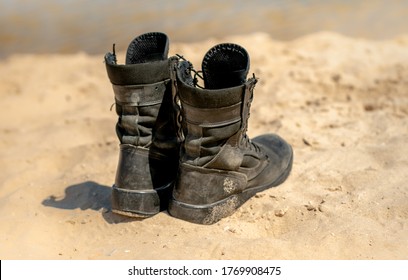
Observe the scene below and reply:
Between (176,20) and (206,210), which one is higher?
(206,210)

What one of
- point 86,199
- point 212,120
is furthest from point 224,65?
point 86,199

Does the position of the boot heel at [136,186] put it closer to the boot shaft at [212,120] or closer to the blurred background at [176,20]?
the boot shaft at [212,120]

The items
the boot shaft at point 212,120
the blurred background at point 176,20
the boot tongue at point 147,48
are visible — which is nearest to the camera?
the boot shaft at point 212,120

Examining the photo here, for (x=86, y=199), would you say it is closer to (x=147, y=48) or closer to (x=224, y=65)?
(x=147, y=48)

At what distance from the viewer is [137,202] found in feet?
9.93

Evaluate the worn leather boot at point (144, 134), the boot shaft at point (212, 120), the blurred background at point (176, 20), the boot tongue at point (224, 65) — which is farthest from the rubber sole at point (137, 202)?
the blurred background at point (176, 20)

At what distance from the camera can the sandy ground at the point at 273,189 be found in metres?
2.76

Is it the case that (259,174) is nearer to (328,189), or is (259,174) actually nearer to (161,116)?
(328,189)

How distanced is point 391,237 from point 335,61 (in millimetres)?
3331

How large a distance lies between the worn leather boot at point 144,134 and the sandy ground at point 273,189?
0.41ft

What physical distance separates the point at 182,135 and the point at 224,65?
48 cm

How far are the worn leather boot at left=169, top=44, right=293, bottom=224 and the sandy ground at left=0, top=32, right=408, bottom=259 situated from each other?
4.1 inches

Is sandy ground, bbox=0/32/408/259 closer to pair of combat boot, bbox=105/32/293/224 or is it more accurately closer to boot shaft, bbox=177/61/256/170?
pair of combat boot, bbox=105/32/293/224

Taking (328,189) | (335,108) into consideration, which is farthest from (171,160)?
(335,108)
